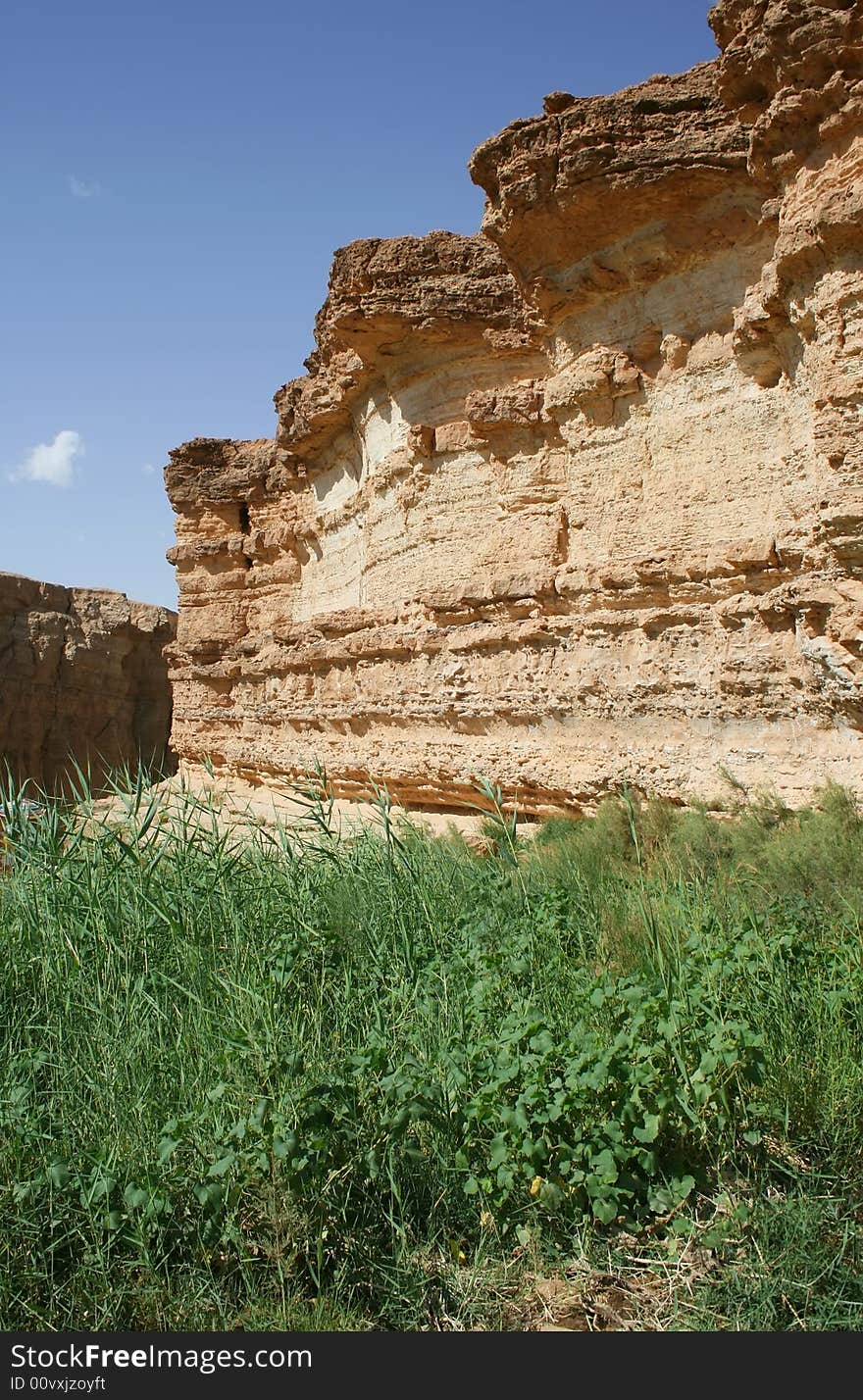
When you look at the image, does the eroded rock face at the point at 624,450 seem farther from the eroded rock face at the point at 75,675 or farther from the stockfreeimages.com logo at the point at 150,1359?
the eroded rock face at the point at 75,675

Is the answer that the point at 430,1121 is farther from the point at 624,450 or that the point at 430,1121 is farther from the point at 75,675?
the point at 75,675

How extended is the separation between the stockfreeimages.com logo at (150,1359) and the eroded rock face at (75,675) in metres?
24.0

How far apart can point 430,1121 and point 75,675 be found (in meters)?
25.5

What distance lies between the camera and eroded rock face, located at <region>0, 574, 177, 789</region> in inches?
1029

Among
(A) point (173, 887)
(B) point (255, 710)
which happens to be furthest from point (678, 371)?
(B) point (255, 710)

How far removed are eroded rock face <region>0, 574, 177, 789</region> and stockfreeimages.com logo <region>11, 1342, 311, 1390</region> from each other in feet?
78.8

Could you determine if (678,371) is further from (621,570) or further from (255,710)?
(255,710)

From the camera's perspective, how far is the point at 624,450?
28.0 feet

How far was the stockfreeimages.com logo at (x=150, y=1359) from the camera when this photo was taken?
2.63 metres

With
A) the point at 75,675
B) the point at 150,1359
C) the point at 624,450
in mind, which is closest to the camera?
the point at 150,1359

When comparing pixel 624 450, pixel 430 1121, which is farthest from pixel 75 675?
pixel 430 1121

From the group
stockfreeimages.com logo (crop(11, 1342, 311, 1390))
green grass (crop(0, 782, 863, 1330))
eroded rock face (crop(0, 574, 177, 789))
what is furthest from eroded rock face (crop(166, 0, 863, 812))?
eroded rock face (crop(0, 574, 177, 789))

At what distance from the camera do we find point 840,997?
3773mm

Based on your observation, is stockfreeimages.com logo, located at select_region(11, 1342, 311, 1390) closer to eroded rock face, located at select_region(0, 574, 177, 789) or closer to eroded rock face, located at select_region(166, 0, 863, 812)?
eroded rock face, located at select_region(166, 0, 863, 812)
